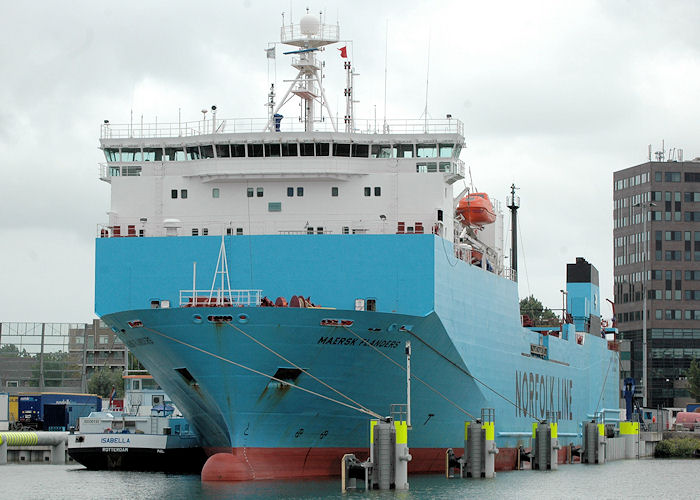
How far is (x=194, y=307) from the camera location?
27625 mm

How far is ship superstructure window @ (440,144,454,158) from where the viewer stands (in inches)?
1277

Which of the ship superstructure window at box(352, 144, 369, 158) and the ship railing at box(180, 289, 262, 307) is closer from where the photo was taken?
the ship railing at box(180, 289, 262, 307)

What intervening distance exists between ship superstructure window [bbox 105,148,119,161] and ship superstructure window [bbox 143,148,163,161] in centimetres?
87

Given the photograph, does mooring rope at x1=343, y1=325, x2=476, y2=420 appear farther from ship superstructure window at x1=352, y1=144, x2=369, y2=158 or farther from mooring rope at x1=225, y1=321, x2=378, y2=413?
ship superstructure window at x1=352, y1=144, x2=369, y2=158

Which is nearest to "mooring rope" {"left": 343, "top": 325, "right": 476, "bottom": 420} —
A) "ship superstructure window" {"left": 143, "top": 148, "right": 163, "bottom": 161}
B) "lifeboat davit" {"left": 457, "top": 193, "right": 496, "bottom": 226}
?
Result: "lifeboat davit" {"left": 457, "top": 193, "right": 496, "bottom": 226}

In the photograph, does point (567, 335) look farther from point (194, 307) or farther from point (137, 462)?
point (194, 307)

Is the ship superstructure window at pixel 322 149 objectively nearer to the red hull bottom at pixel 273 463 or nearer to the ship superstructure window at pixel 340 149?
the ship superstructure window at pixel 340 149

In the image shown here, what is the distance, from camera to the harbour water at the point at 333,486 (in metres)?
27.0

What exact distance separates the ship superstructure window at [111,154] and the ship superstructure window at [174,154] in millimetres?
1479

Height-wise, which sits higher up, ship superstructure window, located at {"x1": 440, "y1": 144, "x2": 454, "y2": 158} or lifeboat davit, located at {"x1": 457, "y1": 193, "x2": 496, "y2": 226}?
ship superstructure window, located at {"x1": 440, "y1": 144, "x2": 454, "y2": 158}

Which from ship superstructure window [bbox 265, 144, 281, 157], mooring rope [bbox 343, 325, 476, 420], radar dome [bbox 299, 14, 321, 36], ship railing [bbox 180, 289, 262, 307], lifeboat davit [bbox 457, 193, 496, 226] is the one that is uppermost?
radar dome [bbox 299, 14, 321, 36]

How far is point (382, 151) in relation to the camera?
32.1 metres

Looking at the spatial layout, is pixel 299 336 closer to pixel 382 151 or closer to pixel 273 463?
pixel 273 463

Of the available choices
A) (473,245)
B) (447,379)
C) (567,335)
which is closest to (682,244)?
(567,335)
